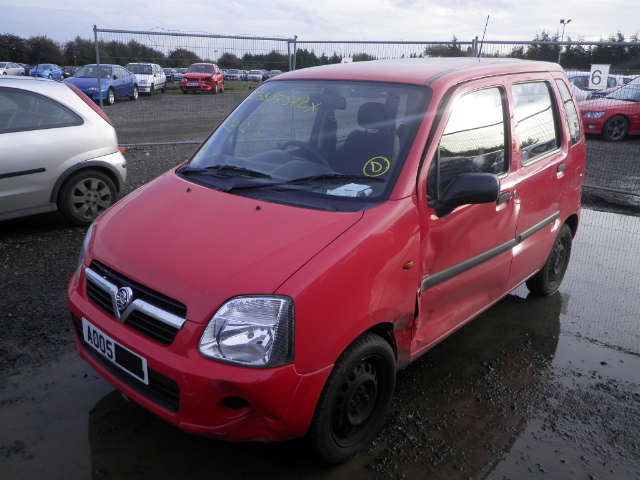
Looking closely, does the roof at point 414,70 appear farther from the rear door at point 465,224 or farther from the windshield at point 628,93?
the windshield at point 628,93

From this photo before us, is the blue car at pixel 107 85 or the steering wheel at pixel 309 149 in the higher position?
the blue car at pixel 107 85

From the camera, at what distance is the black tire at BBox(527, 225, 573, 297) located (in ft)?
15.7

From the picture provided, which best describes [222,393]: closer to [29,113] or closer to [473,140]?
[473,140]

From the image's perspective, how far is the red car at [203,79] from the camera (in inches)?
452

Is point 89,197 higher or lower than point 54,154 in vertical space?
lower

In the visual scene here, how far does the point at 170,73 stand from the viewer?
41.4 ft

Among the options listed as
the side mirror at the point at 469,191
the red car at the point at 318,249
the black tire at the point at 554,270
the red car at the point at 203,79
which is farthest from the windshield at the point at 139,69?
the side mirror at the point at 469,191

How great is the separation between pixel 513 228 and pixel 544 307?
53.3 inches

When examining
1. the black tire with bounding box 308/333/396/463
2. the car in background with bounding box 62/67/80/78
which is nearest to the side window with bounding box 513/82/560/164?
the black tire with bounding box 308/333/396/463

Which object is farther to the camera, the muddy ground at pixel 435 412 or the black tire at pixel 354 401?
the muddy ground at pixel 435 412

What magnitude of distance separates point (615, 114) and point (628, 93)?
2.27ft

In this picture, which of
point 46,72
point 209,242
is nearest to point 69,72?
point 46,72

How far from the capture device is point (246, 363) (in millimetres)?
2303

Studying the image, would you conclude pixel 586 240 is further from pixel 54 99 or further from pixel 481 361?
pixel 54 99
